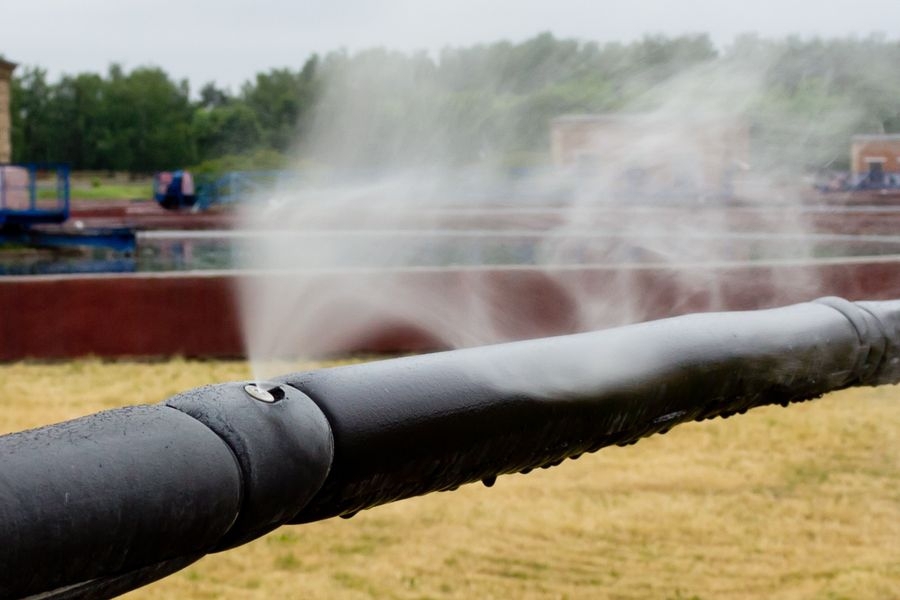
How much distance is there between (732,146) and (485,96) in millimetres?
1339

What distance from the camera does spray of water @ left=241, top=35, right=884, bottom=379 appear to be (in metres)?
2.39

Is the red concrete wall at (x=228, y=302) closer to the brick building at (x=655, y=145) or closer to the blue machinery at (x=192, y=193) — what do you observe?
the brick building at (x=655, y=145)

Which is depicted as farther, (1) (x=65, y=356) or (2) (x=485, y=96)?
(1) (x=65, y=356)

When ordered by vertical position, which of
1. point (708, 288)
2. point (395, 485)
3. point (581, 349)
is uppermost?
point (581, 349)

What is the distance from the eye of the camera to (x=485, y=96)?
8.95ft

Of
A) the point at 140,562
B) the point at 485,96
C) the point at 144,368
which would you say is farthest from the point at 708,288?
the point at 140,562

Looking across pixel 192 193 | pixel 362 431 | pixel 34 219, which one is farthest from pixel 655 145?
pixel 192 193

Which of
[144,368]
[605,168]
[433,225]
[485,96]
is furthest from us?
[433,225]

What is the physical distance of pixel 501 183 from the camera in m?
6.80

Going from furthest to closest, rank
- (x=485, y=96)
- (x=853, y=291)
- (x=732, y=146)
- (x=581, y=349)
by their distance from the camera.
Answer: (x=853, y=291), (x=732, y=146), (x=485, y=96), (x=581, y=349)

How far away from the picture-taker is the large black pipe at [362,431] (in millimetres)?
937

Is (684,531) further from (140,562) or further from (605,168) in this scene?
(140,562)

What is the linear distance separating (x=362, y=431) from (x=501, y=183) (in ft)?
18.4

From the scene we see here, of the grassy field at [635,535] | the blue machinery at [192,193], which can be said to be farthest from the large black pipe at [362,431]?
the blue machinery at [192,193]
